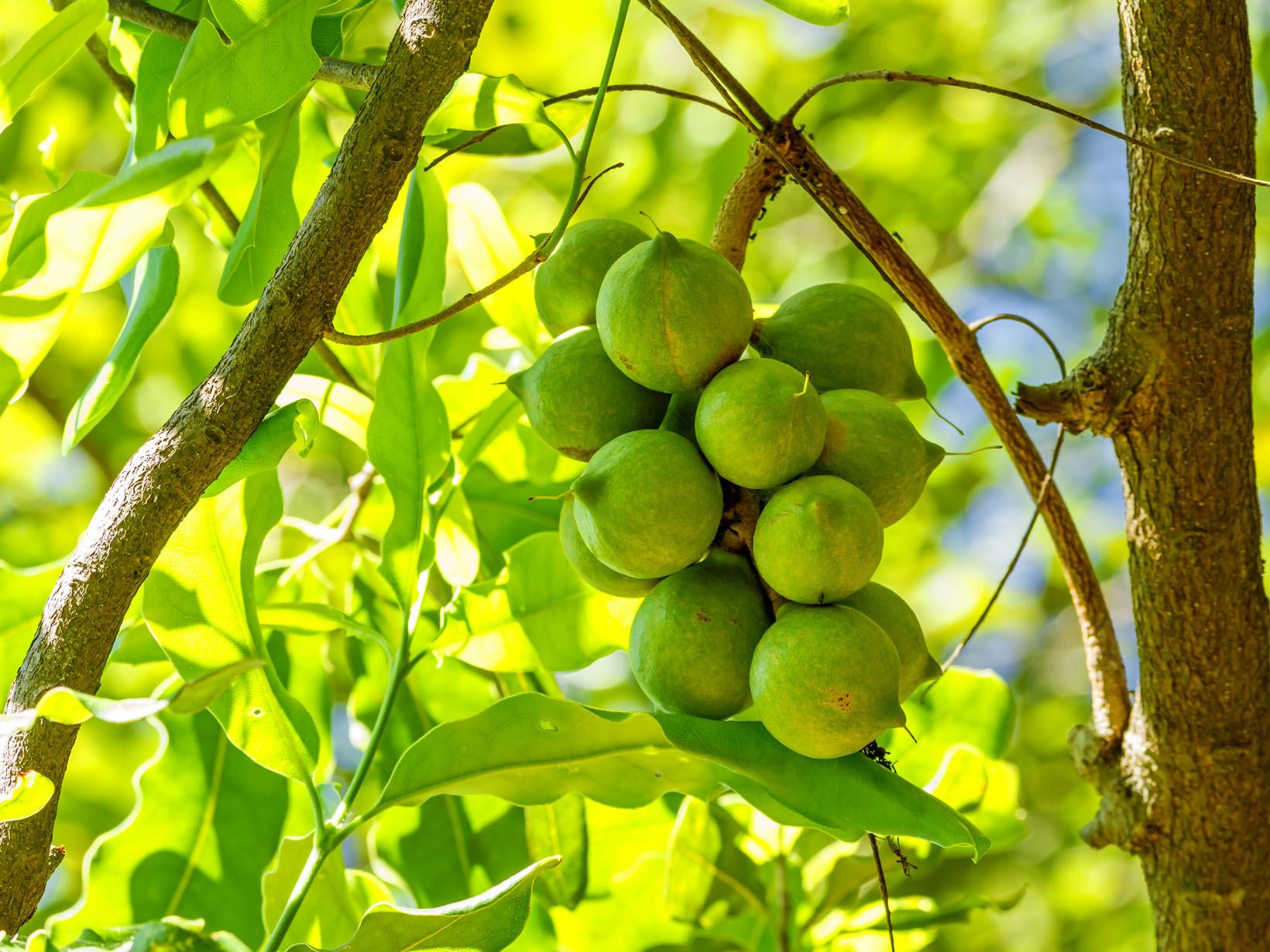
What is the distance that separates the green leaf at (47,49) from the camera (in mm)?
736

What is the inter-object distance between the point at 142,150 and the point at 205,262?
1.27m

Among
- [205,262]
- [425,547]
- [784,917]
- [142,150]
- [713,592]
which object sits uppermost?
[205,262]

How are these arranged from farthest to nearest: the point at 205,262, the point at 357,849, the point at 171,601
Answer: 1. the point at 357,849
2. the point at 205,262
3. the point at 171,601

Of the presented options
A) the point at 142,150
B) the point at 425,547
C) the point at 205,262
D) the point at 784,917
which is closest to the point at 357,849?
the point at 205,262

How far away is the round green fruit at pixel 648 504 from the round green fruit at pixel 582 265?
14 centimetres

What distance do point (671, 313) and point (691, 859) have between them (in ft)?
2.17

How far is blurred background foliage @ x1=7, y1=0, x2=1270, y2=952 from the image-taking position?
1989 mm

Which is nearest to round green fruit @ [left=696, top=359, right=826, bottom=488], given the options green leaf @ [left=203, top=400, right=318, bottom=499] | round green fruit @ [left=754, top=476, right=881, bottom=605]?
round green fruit @ [left=754, top=476, right=881, bottom=605]

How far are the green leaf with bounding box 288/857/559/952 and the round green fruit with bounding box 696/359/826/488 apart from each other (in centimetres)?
26

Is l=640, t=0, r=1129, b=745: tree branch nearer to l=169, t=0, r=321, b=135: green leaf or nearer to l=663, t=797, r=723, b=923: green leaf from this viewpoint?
l=169, t=0, r=321, b=135: green leaf

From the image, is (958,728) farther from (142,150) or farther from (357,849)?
(357,849)

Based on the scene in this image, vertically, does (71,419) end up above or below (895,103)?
below

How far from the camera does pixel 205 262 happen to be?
2.02m

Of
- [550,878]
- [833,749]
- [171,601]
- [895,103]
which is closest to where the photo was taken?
[833,749]
